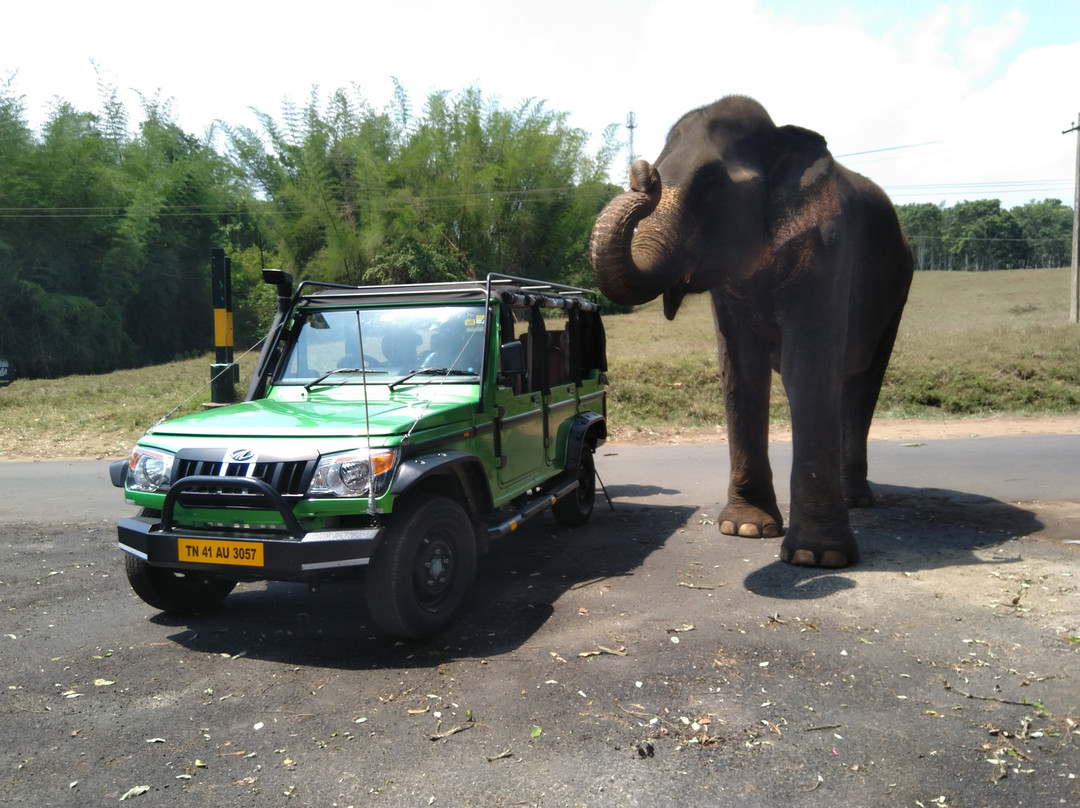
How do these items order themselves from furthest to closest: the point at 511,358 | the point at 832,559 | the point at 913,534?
the point at 913,534 → the point at 832,559 → the point at 511,358

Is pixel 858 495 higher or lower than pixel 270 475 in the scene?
lower

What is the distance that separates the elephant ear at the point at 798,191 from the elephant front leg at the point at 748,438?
1.13 metres

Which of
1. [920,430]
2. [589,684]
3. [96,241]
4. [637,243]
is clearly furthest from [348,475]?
[96,241]

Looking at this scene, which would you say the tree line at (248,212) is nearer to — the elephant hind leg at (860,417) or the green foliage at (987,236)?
the elephant hind leg at (860,417)

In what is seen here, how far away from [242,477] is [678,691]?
7.93 feet

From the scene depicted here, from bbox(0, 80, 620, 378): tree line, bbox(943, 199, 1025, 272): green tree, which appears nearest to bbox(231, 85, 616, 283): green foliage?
bbox(0, 80, 620, 378): tree line

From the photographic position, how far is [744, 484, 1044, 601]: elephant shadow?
6.11 meters

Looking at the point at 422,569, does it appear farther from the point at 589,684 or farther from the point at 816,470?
the point at 816,470

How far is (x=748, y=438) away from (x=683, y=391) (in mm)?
9119

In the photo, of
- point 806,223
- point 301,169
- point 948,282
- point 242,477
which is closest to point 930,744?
point 242,477

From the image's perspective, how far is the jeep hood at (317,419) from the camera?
16.1 feet

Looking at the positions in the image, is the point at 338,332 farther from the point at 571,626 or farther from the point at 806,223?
the point at 806,223

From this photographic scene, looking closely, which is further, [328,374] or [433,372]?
[328,374]

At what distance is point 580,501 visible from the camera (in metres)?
8.04
